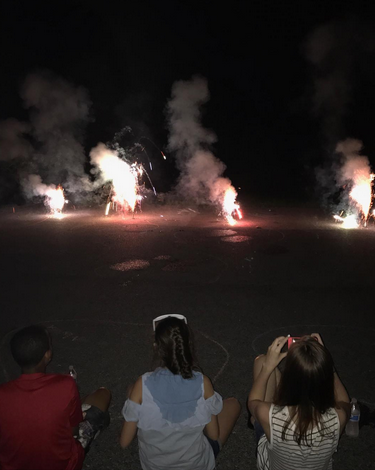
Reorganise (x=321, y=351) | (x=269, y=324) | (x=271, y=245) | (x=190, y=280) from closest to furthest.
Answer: (x=321, y=351) → (x=269, y=324) → (x=190, y=280) → (x=271, y=245)

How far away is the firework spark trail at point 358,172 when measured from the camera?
17.8 m

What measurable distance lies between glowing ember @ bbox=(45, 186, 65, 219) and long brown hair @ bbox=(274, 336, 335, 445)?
18047 mm

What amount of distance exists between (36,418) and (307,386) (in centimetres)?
166

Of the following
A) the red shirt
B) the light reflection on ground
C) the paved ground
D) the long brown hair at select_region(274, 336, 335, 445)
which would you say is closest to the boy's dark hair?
the red shirt

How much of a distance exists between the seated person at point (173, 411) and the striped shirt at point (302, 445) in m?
0.40

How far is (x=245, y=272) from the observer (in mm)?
8836

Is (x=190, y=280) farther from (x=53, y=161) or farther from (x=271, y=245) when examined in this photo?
(x=53, y=161)

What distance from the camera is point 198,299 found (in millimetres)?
7086

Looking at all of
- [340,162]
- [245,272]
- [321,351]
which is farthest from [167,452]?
[340,162]

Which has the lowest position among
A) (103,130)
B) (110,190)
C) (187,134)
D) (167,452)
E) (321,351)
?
(167,452)

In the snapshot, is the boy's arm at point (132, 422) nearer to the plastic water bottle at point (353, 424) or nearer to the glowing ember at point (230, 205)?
the plastic water bottle at point (353, 424)

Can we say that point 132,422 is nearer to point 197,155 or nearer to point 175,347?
point 175,347

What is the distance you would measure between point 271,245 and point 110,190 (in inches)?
483

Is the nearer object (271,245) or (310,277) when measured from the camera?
(310,277)
